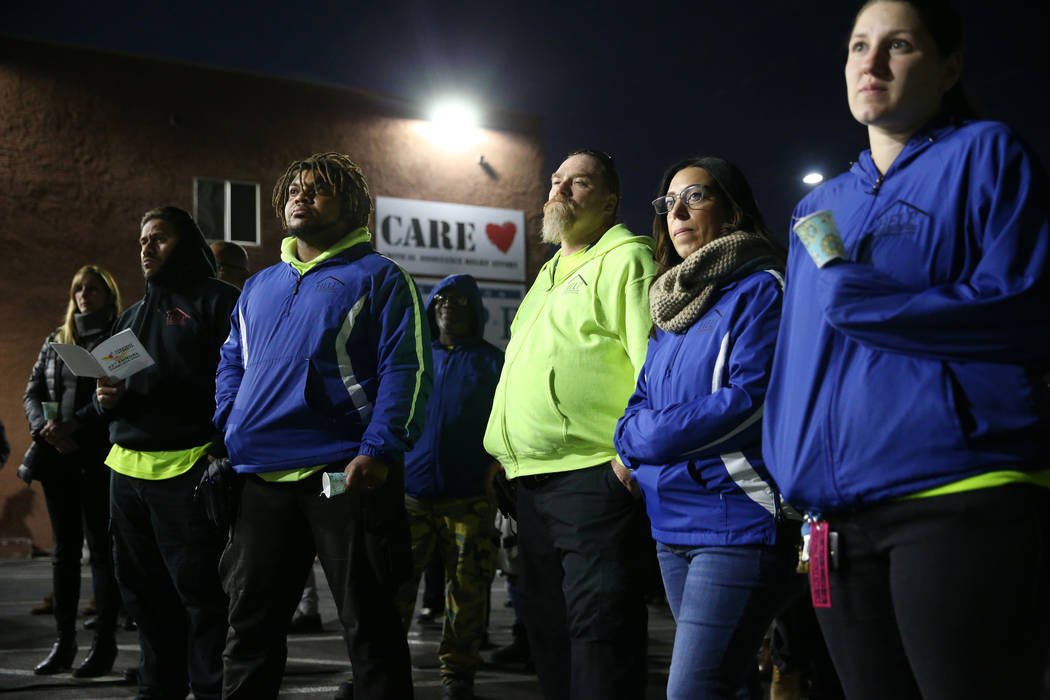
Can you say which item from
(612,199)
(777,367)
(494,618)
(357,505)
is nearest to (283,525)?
(357,505)

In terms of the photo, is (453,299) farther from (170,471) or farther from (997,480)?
(997,480)

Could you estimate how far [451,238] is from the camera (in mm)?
19000

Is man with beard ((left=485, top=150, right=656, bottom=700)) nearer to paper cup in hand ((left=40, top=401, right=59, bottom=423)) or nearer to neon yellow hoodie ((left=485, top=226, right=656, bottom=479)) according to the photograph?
neon yellow hoodie ((left=485, top=226, right=656, bottom=479))

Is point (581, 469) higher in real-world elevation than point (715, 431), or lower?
lower

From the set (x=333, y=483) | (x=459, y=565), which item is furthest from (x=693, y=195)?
(x=459, y=565)

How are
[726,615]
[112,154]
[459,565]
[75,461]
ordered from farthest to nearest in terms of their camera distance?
[112,154], [75,461], [459,565], [726,615]

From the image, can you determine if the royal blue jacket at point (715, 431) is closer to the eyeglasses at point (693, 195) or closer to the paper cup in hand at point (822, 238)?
the eyeglasses at point (693, 195)

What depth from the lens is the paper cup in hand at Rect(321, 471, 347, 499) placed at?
3.36 metres

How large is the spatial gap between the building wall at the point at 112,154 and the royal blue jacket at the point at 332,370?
13.2 metres

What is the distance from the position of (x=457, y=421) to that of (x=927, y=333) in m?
4.39

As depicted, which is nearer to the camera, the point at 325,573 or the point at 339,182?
the point at 325,573

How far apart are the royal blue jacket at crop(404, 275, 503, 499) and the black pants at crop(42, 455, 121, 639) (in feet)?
5.85

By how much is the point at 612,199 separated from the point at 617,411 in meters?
0.90

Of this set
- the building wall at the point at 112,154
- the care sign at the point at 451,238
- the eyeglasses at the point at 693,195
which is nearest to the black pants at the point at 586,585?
the eyeglasses at the point at 693,195
